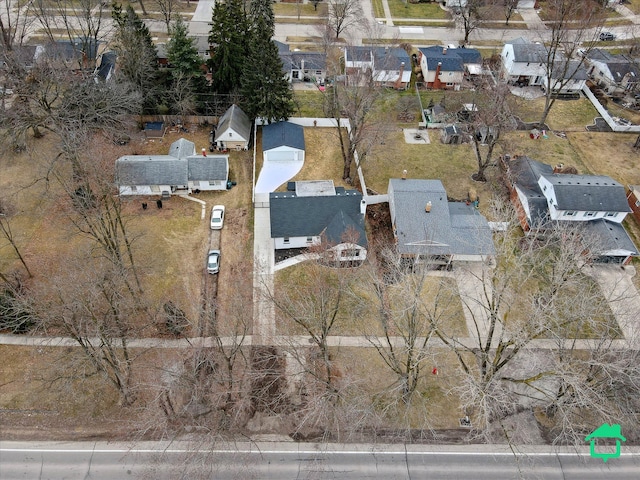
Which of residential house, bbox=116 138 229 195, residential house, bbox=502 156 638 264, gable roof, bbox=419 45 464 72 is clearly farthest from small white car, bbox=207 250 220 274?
gable roof, bbox=419 45 464 72

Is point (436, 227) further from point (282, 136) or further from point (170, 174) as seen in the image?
point (170, 174)

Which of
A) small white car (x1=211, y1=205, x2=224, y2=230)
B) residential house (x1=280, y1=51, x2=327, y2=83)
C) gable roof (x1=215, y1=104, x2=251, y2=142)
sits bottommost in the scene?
small white car (x1=211, y1=205, x2=224, y2=230)

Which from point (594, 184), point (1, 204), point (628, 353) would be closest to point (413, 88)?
point (594, 184)

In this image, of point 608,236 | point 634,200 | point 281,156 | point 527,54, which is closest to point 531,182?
point 608,236

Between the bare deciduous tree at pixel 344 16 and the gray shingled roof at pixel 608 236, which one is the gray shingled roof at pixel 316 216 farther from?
the bare deciduous tree at pixel 344 16

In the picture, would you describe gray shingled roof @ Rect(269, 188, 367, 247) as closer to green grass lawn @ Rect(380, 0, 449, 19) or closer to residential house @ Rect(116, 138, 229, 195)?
residential house @ Rect(116, 138, 229, 195)
